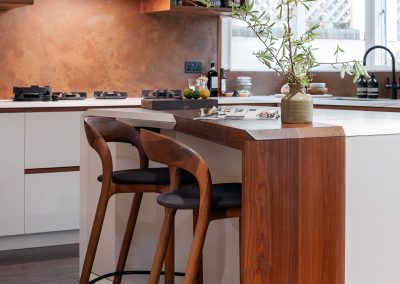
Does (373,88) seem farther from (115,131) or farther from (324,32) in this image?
(115,131)

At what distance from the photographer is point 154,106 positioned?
11.3 feet

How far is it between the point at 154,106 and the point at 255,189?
1255 mm

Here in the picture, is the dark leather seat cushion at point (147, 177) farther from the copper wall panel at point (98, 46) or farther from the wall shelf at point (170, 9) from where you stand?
the wall shelf at point (170, 9)

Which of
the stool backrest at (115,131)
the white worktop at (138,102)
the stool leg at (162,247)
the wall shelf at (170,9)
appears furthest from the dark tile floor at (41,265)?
the wall shelf at (170,9)

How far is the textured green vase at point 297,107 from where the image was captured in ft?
8.29

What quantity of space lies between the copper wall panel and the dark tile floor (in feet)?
3.99

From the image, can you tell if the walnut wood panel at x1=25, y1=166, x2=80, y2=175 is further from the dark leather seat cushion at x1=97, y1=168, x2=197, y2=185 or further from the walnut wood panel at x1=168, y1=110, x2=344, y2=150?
the walnut wood panel at x1=168, y1=110, x2=344, y2=150

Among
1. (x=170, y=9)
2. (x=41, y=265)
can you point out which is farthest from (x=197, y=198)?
(x=170, y=9)

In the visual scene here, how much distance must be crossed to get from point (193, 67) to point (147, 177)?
314cm

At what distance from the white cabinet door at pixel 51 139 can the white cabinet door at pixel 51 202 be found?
0.09 metres

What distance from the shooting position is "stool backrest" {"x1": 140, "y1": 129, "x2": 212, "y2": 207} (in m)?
2.41

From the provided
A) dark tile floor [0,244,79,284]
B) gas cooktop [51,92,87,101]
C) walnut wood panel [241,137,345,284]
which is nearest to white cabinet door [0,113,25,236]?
dark tile floor [0,244,79,284]

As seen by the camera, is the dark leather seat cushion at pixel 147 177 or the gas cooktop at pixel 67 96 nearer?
the dark leather seat cushion at pixel 147 177

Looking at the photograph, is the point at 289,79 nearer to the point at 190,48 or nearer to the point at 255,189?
the point at 255,189
